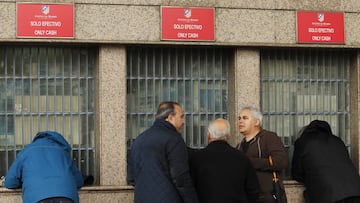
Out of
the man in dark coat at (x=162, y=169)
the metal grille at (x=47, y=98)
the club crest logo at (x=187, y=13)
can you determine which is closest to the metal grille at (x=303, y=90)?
the club crest logo at (x=187, y=13)

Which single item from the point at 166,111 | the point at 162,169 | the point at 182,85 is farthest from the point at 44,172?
the point at 182,85

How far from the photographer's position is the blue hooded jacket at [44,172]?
21.9 ft

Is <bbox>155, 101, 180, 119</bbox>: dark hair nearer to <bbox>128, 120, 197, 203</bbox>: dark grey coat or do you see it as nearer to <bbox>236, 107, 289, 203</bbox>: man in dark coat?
<bbox>128, 120, 197, 203</bbox>: dark grey coat

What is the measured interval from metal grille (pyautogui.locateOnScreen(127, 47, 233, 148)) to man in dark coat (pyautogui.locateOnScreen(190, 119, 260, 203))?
7.48 feet

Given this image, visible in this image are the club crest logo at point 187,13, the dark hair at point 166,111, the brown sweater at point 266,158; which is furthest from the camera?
the club crest logo at point 187,13

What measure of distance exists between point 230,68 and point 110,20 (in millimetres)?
1608

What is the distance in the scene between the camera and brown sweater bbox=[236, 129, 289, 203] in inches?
298

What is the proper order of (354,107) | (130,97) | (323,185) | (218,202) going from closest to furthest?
(218,202) → (323,185) → (130,97) → (354,107)

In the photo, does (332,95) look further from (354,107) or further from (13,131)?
(13,131)

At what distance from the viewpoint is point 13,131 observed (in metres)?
8.76

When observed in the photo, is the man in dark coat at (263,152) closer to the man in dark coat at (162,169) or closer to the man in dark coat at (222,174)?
the man in dark coat at (222,174)

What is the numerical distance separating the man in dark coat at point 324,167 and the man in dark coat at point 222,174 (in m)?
1.66

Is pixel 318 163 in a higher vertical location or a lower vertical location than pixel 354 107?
lower

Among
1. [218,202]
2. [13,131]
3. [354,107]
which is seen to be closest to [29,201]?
[218,202]
